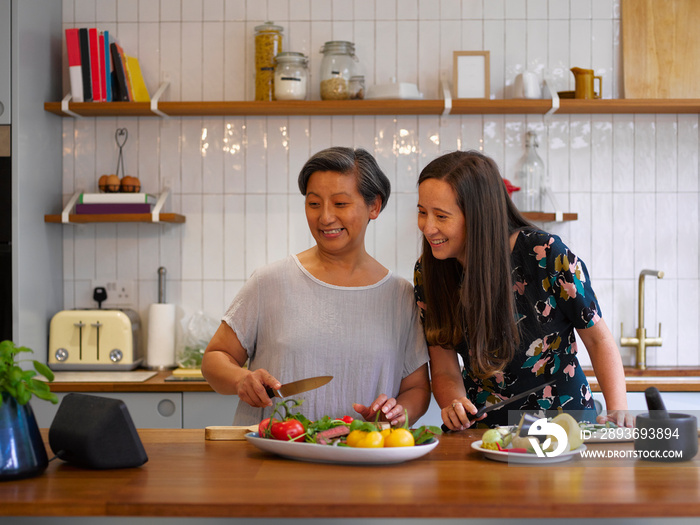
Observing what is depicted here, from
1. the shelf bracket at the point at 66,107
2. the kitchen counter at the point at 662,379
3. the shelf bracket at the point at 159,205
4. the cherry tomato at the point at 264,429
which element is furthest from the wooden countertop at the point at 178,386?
the cherry tomato at the point at 264,429

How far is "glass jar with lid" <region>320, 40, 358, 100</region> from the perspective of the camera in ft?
9.98

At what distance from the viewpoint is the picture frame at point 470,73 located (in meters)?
3.11

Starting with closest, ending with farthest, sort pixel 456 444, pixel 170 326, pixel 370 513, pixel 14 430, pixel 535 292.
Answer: pixel 370 513
pixel 14 430
pixel 456 444
pixel 535 292
pixel 170 326

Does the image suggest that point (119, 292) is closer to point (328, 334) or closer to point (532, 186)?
point (328, 334)

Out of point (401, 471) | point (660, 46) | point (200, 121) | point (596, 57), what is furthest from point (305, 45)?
point (401, 471)

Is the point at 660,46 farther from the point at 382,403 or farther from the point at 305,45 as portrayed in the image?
the point at 382,403

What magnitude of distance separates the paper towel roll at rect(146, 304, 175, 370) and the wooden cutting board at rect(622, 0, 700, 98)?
2264 millimetres

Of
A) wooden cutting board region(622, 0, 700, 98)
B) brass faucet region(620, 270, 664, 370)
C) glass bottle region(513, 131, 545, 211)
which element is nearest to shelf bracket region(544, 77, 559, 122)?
glass bottle region(513, 131, 545, 211)

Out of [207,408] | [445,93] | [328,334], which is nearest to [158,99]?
[445,93]

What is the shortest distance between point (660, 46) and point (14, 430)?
9.98 ft

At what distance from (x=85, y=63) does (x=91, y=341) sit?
119 cm

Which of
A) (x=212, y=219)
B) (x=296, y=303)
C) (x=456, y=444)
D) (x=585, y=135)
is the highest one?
(x=585, y=135)

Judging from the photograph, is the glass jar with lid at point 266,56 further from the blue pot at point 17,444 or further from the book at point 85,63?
the blue pot at point 17,444

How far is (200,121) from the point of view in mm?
3256
